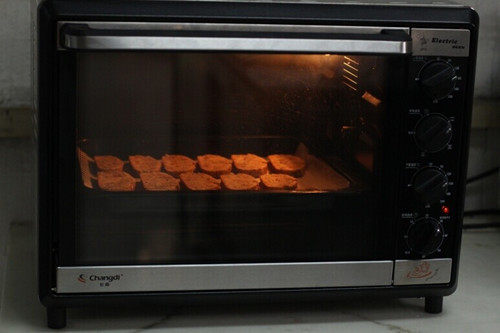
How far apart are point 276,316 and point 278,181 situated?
193 millimetres

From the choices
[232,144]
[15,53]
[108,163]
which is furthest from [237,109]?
[15,53]

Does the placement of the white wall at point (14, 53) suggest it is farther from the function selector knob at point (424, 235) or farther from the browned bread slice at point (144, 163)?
the function selector knob at point (424, 235)

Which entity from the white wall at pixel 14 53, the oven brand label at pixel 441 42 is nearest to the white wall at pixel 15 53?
the white wall at pixel 14 53

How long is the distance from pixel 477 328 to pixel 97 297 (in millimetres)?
498

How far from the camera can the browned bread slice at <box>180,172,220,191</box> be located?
1195 millimetres

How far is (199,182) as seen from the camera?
1.20 meters

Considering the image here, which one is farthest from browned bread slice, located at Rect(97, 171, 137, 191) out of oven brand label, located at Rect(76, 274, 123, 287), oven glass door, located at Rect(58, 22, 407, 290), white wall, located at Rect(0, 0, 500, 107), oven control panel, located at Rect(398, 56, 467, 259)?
white wall, located at Rect(0, 0, 500, 107)

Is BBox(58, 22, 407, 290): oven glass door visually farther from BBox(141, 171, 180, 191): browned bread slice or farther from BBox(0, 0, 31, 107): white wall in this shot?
BBox(0, 0, 31, 107): white wall

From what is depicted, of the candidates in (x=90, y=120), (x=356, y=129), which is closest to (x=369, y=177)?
(x=356, y=129)

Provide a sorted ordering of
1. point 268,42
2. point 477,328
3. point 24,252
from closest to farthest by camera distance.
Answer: point 268,42
point 477,328
point 24,252

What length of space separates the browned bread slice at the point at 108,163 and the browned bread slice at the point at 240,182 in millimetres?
130

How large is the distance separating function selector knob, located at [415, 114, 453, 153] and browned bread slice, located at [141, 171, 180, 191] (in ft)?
1.02

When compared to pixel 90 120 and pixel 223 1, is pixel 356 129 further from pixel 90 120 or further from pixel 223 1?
pixel 90 120

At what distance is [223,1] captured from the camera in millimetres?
1161
